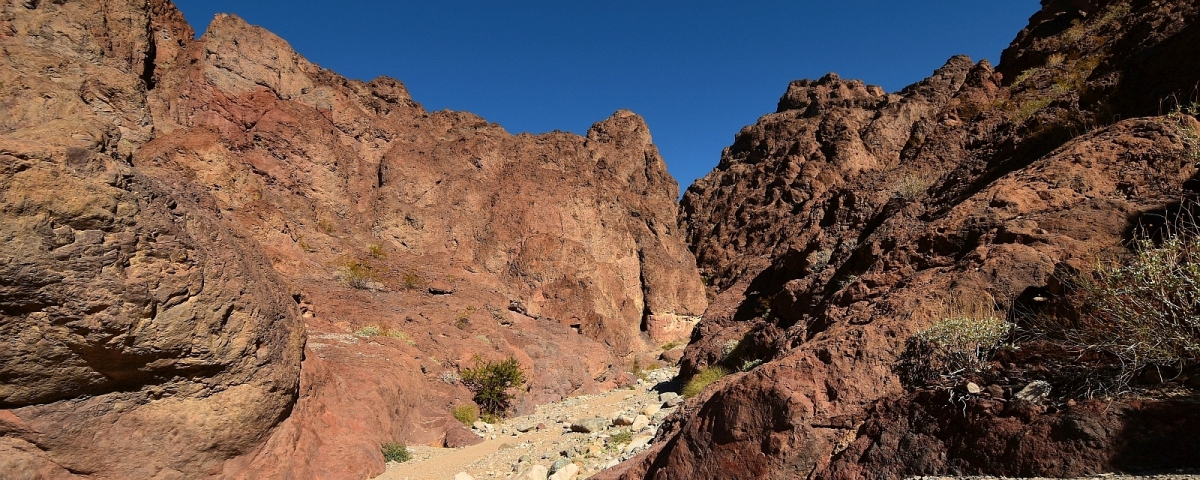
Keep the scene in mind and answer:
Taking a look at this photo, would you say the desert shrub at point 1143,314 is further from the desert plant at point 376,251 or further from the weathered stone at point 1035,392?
the desert plant at point 376,251

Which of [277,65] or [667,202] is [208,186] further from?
[667,202]

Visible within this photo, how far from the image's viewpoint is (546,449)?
891 cm

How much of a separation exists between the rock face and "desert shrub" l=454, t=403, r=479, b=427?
5556 mm

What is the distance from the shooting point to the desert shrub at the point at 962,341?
305 centimetres

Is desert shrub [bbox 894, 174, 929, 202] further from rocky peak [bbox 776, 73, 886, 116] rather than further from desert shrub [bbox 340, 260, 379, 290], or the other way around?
rocky peak [bbox 776, 73, 886, 116]

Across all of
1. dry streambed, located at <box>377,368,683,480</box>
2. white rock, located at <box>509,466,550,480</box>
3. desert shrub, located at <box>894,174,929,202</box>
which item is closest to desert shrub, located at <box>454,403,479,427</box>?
dry streambed, located at <box>377,368,683,480</box>

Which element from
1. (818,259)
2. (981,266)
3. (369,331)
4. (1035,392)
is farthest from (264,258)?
(818,259)

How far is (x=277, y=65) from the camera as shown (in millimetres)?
24484

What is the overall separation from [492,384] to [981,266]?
11541 millimetres

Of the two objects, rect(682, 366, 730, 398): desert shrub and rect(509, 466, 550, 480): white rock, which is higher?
rect(682, 366, 730, 398): desert shrub

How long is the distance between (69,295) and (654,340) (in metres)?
31.7

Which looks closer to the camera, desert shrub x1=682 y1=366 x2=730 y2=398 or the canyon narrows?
the canyon narrows

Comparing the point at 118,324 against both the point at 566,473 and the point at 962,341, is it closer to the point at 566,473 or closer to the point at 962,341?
the point at 566,473

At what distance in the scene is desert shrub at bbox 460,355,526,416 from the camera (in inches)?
522
